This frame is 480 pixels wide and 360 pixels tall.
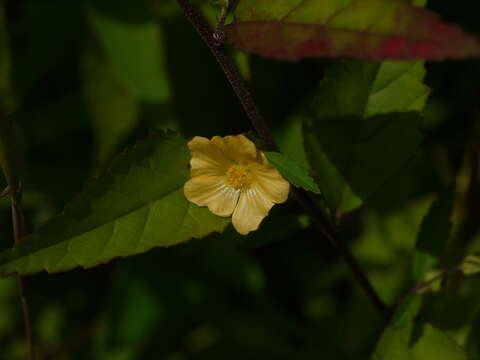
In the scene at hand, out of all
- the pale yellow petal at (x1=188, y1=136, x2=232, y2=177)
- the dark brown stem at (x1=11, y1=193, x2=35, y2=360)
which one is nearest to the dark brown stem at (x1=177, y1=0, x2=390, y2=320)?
the pale yellow petal at (x1=188, y1=136, x2=232, y2=177)

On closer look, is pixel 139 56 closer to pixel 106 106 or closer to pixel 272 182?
pixel 106 106

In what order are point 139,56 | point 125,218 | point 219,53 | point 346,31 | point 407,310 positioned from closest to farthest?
point 346,31, point 219,53, point 125,218, point 407,310, point 139,56

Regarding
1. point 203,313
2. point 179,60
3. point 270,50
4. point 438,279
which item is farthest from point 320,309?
point 270,50

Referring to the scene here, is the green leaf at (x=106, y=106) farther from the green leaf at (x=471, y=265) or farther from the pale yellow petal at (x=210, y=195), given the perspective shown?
the green leaf at (x=471, y=265)

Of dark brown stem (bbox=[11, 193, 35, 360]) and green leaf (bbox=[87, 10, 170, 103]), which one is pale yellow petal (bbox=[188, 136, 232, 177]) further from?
green leaf (bbox=[87, 10, 170, 103])

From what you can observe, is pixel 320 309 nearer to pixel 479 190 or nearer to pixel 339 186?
pixel 479 190

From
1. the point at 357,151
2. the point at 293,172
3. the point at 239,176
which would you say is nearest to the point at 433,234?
the point at 357,151
